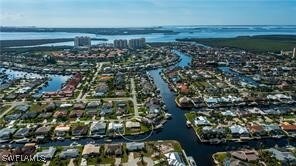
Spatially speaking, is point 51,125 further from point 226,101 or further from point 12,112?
point 226,101

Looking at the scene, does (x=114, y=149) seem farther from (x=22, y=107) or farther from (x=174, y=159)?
(x=22, y=107)

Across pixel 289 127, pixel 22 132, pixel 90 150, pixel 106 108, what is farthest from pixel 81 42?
pixel 289 127

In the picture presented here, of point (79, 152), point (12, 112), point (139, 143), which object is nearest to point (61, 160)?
point (79, 152)

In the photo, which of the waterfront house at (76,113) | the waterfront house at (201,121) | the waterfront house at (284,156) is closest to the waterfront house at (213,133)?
the waterfront house at (201,121)

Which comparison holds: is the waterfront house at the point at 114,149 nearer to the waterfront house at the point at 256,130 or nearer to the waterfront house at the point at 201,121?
the waterfront house at the point at 201,121

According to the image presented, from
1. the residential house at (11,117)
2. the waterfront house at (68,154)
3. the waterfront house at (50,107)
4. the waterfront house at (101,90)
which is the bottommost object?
the waterfront house at (68,154)

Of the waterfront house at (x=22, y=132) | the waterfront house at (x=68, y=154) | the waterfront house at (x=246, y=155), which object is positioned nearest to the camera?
the waterfront house at (x=246, y=155)

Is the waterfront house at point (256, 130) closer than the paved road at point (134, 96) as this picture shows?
Yes

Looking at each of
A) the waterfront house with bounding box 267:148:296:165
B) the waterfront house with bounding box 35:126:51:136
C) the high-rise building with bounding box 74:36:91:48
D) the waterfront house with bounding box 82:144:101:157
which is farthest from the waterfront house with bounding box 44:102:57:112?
the high-rise building with bounding box 74:36:91:48
